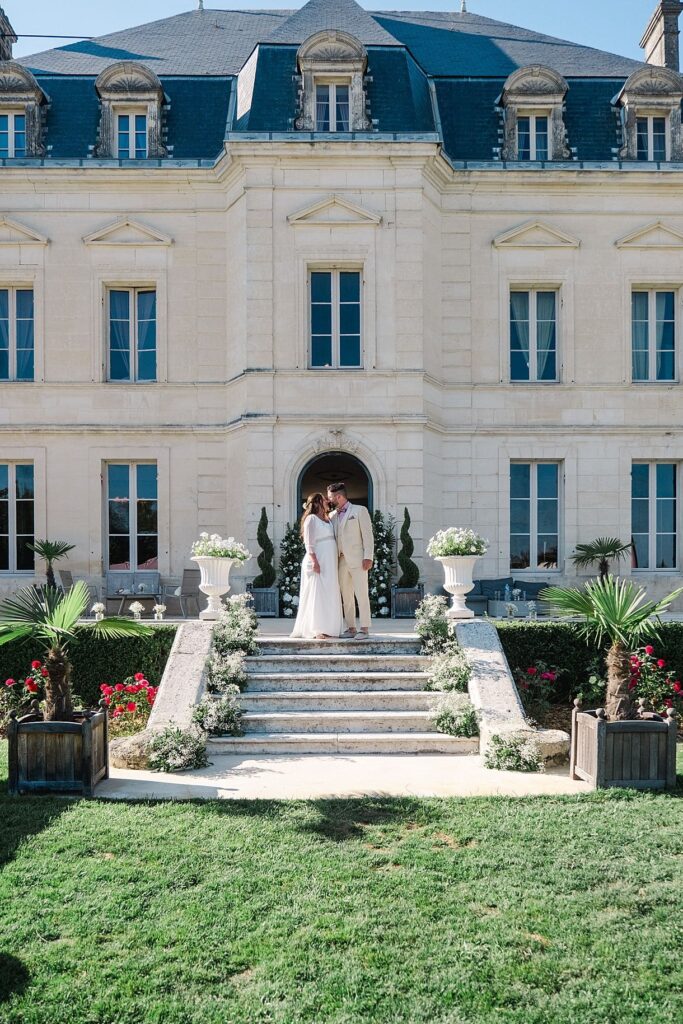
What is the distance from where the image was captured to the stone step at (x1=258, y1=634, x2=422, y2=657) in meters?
9.87

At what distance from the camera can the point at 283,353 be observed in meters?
15.6

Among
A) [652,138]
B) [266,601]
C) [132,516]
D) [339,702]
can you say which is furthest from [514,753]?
[652,138]

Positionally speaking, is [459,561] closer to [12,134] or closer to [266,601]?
[266,601]

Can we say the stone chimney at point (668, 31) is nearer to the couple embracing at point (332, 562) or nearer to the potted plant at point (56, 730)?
the couple embracing at point (332, 562)

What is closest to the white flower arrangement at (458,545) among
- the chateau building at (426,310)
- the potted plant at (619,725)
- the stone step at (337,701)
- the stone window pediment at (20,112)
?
the stone step at (337,701)

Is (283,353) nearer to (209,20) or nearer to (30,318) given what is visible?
(30,318)

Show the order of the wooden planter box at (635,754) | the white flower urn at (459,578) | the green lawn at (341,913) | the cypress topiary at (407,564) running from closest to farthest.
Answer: the green lawn at (341,913)
the wooden planter box at (635,754)
the white flower urn at (459,578)
the cypress topiary at (407,564)

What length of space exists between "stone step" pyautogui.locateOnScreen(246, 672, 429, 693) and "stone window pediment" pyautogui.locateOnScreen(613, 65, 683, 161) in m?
12.9

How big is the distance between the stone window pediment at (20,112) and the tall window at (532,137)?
9.82 metres

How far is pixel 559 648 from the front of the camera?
32.6ft

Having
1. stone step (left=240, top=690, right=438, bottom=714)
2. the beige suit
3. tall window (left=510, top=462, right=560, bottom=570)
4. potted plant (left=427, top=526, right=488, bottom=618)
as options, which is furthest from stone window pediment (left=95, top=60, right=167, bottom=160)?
stone step (left=240, top=690, right=438, bottom=714)

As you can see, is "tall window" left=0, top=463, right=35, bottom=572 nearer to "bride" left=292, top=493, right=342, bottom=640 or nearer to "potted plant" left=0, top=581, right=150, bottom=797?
"bride" left=292, top=493, right=342, bottom=640

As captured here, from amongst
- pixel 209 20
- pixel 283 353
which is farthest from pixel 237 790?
pixel 209 20

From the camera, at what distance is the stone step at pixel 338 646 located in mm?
9867
